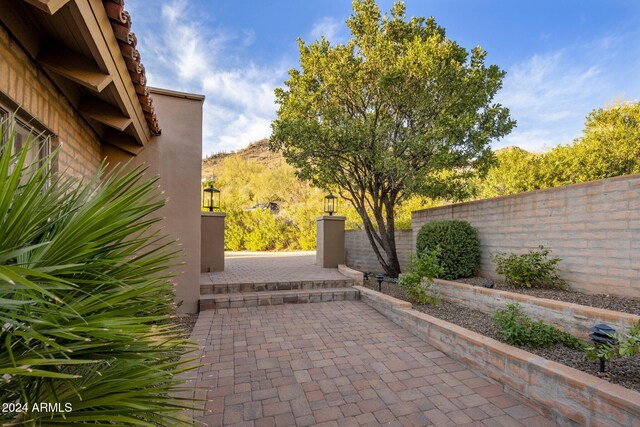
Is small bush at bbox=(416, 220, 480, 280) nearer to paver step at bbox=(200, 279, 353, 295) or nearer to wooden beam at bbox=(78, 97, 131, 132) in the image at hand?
paver step at bbox=(200, 279, 353, 295)

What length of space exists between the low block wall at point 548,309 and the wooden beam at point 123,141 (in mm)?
6138

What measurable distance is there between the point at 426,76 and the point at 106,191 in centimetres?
716

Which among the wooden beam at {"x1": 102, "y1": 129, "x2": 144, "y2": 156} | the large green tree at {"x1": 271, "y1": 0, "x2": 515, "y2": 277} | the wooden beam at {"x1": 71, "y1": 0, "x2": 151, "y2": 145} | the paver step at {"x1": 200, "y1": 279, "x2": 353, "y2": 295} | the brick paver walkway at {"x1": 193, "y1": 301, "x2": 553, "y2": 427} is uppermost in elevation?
the large green tree at {"x1": 271, "y1": 0, "x2": 515, "y2": 277}

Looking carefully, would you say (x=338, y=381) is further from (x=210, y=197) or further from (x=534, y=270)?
(x=210, y=197)

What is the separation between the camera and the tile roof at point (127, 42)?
84.0 inches

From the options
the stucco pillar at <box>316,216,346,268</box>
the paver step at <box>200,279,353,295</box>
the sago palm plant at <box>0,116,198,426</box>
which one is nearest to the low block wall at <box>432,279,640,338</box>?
the paver step at <box>200,279,353,295</box>

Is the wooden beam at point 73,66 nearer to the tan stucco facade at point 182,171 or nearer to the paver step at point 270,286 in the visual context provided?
the tan stucco facade at point 182,171

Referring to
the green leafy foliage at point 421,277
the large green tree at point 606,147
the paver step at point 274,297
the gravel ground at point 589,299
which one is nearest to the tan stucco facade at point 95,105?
the paver step at point 274,297

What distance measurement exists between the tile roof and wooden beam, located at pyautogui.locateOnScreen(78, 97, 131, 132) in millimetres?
333

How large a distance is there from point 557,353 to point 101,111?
577 cm

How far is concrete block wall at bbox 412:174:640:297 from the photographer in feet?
13.4

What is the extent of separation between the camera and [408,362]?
3582mm

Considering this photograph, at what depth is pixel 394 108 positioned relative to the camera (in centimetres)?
755

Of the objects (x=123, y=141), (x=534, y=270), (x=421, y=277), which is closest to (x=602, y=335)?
(x=534, y=270)
